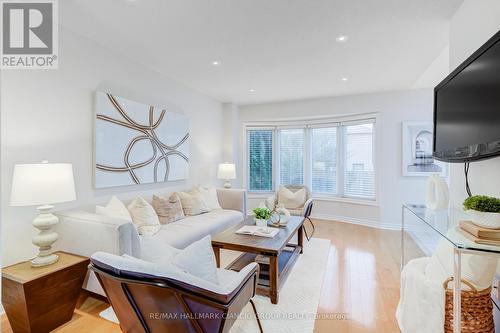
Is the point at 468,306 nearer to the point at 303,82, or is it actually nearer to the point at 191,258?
the point at 191,258

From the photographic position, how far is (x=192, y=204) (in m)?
3.59

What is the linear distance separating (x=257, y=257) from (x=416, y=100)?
3988mm

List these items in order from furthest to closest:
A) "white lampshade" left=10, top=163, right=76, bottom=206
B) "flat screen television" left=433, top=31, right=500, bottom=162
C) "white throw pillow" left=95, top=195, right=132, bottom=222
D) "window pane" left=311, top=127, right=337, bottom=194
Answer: "window pane" left=311, top=127, right=337, bottom=194 < "white throw pillow" left=95, top=195, right=132, bottom=222 < "white lampshade" left=10, top=163, right=76, bottom=206 < "flat screen television" left=433, top=31, right=500, bottom=162

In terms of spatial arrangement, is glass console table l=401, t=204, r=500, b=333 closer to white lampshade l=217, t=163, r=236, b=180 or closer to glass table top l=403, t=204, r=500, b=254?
glass table top l=403, t=204, r=500, b=254

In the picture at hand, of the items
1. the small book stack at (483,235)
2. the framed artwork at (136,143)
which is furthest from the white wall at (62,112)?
the small book stack at (483,235)

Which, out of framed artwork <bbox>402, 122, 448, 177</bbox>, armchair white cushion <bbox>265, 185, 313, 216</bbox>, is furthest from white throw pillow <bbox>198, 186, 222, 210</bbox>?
framed artwork <bbox>402, 122, 448, 177</bbox>

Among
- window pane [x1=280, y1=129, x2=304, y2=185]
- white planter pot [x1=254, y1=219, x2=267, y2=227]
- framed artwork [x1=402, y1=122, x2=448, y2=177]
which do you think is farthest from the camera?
window pane [x1=280, y1=129, x2=304, y2=185]

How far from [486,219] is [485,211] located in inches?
2.2

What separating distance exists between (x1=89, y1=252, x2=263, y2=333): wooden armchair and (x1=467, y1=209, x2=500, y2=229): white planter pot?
4.29 feet

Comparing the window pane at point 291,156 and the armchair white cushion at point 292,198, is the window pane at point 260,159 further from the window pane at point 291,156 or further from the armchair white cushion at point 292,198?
the armchair white cushion at point 292,198

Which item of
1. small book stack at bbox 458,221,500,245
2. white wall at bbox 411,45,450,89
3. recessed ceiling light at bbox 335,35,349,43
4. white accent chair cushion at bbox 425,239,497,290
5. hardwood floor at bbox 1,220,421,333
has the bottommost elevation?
hardwood floor at bbox 1,220,421,333

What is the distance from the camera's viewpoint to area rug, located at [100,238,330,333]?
183 centimetres

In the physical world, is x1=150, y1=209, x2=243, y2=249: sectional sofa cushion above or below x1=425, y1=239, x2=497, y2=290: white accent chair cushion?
below

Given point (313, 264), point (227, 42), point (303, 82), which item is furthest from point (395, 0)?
point (313, 264)
